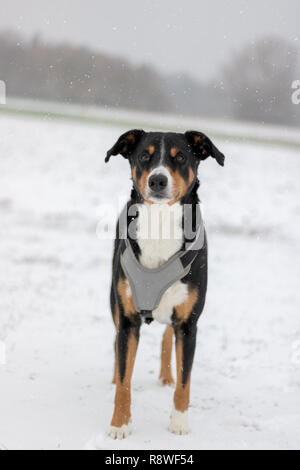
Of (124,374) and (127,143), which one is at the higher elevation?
(127,143)

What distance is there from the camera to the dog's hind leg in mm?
4707

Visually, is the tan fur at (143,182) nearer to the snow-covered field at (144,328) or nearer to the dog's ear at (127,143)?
the dog's ear at (127,143)

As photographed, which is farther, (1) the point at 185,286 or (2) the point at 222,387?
(2) the point at 222,387

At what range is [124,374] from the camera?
3889 mm

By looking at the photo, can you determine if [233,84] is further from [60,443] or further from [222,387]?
[60,443]

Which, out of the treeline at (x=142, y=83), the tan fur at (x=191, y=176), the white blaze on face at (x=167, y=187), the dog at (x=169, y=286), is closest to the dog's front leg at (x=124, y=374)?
the dog at (x=169, y=286)

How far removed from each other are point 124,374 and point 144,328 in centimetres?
275

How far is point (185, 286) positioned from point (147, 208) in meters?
0.65

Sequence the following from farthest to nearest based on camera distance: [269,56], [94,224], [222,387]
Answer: [269,56], [94,224], [222,387]

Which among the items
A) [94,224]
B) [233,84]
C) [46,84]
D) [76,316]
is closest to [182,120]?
[233,84]

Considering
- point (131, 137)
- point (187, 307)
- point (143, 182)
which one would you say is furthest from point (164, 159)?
point (187, 307)

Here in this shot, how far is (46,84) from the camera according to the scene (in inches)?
822

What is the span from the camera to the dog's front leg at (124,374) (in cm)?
389

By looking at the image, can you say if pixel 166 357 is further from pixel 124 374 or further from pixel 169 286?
pixel 169 286
